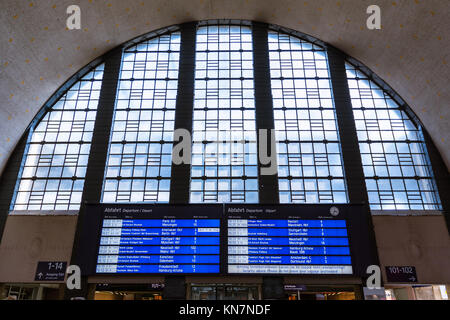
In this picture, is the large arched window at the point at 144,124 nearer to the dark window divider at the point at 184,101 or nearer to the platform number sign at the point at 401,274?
the dark window divider at the point at 184,101

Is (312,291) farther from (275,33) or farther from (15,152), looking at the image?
(15,152)

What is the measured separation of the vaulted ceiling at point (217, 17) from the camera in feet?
44.2

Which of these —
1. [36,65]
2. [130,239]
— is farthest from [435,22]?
[36,65]

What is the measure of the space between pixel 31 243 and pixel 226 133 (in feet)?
31.5

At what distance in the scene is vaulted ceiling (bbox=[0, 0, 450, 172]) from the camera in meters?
13.5

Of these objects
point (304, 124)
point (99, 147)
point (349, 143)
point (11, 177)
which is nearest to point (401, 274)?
point (349, 143)

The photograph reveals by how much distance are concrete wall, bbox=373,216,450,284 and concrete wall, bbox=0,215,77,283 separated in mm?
12843

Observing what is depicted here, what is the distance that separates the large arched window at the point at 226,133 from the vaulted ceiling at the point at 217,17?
2.61 feet

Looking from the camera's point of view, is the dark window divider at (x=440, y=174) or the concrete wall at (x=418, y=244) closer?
the concrete wall at (x=418, y=244)

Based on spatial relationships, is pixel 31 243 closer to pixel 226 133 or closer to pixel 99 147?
pixel 99 147

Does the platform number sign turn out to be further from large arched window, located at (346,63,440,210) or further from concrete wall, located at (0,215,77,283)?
concrete wall, located at (0,215,77,283)

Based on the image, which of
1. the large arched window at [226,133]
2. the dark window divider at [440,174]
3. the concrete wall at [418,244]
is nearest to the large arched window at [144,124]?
the large arched window at [226,133]

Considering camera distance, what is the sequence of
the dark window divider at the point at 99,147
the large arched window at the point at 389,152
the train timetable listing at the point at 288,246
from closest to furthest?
the train timetable listing at the point at 288,246
the dark window divider at the point at 99,147
the large arched window at the point at 389,152

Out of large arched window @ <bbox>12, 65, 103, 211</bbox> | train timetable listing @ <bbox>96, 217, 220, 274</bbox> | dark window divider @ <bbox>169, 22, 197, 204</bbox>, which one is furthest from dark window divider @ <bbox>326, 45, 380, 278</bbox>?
large arched window @ <bbox>12, 65, 103, 211</bbox>
